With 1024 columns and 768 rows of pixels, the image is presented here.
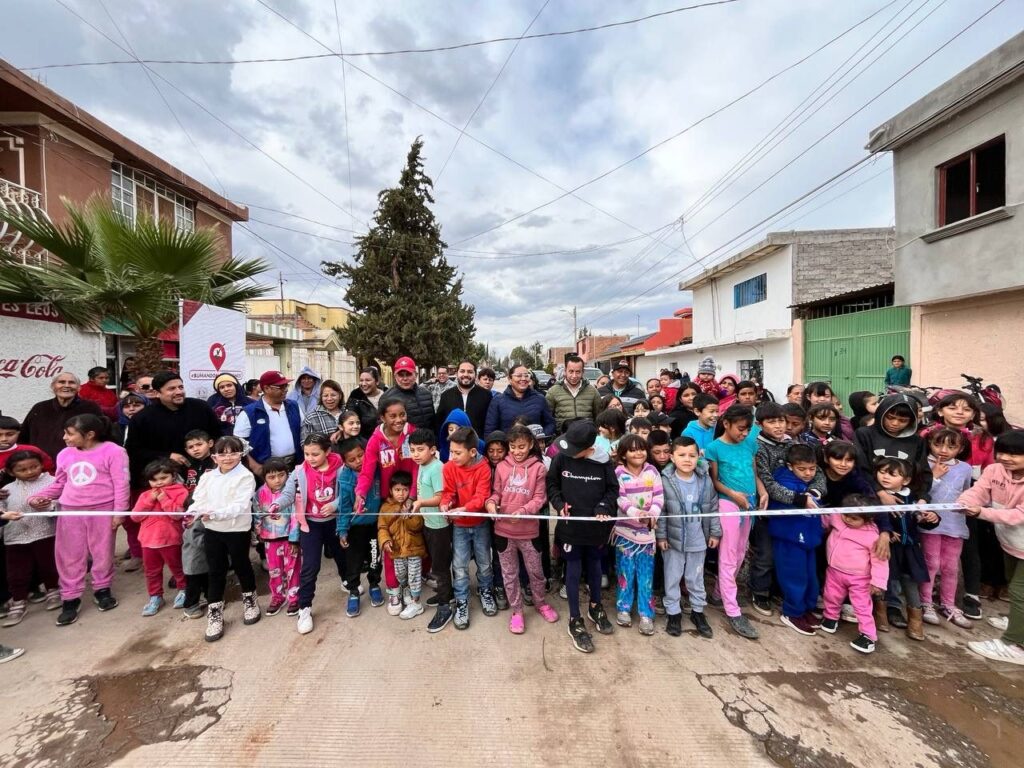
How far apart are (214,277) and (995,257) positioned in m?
11.7

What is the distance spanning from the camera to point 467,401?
4.43 m

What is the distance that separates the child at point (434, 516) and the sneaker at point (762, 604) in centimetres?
229

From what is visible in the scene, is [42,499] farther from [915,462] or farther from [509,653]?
[915,462]

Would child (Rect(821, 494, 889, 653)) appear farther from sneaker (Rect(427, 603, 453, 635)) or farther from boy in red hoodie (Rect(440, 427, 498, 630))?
sneaker (Rect(427, 603, 453, 635))

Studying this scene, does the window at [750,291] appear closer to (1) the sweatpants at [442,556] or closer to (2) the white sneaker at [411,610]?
(1) the sweatpants at [442,556]

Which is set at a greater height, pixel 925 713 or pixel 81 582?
pixel 81 582

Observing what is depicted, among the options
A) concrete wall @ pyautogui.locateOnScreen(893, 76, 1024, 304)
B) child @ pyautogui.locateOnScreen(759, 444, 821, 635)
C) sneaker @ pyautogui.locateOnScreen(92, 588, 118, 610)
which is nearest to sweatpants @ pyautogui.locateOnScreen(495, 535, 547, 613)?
child @ pyautogui.locateOnScreen(759, 444, 821, 635)

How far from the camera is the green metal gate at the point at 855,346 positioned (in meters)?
8.77

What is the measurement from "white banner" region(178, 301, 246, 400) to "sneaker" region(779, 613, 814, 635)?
5.90m

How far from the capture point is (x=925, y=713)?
2121 millimetres

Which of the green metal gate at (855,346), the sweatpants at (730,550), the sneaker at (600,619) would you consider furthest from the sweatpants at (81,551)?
the green metal gate at (855,346)

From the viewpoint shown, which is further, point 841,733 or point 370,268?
point 370,268

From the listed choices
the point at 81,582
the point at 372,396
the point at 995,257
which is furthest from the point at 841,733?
the point at 995,257

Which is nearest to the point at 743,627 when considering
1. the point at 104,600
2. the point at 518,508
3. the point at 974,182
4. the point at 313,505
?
the point at 518,508
